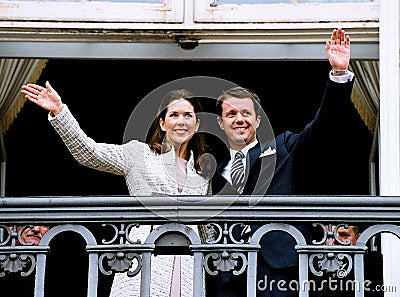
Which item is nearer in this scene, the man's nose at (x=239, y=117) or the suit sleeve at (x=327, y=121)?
the suit sleeve at (x=327, y=121)

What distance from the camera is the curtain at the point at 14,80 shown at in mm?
9430

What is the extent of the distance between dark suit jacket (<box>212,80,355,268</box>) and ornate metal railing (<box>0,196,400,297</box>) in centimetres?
38

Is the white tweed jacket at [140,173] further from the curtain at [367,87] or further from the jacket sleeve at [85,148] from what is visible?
the curtain at [367,87]

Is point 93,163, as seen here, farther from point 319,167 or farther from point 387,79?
point 319,167

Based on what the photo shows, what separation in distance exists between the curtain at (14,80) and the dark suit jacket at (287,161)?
1704 mm

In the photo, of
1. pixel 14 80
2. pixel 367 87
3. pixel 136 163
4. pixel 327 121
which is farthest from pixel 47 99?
pixel 367 87

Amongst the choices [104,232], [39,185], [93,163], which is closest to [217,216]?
[93,163]

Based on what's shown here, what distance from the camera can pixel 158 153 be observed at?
8273mm

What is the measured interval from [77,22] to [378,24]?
166 centimetres

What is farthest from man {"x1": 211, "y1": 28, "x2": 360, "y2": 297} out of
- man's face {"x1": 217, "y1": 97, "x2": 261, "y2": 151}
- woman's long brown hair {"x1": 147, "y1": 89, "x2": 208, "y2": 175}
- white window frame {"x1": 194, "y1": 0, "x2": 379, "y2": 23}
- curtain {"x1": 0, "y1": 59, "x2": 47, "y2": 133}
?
curtain {"x1": 0, "y1": 59, "x2": 47, "y2": 133}

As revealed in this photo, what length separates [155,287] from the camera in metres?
7.92

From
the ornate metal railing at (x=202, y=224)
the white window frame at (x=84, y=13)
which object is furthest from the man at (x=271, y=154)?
the white window frame at (x=84, y=13)

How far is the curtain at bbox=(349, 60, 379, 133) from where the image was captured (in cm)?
933

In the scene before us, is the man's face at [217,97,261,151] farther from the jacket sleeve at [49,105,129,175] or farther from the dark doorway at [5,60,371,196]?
the dark doorway at [5,60,371,196]
